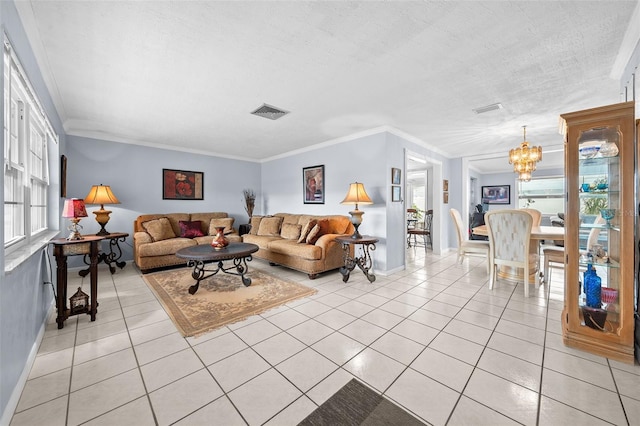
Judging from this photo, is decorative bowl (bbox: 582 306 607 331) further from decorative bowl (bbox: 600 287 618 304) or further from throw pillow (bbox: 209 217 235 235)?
throw pillow (bbox: 209 217 235 235)

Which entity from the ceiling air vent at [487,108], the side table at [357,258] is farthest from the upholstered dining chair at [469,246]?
the ceiling air vent at [487,108]

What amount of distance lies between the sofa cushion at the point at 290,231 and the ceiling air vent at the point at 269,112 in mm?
2098

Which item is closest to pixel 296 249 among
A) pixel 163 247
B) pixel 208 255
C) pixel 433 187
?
pixel 208 255

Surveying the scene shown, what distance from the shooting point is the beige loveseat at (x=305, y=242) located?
399 centimetres

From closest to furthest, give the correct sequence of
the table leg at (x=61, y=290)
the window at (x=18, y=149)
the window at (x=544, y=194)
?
the window at (x=18, y=149), the table leg at (x=61, y=290), the window at (x=544, y=194)

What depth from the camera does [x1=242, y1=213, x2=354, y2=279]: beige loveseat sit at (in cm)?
399

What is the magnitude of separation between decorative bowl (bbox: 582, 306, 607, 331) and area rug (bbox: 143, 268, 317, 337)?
2542 mm

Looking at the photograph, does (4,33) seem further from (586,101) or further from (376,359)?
(586,101)

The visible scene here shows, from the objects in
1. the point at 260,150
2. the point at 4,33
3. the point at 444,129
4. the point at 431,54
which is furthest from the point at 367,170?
the point at 4,33

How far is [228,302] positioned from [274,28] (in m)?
2.71

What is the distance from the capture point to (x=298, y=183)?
5.82m

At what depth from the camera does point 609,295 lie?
2.00 meters

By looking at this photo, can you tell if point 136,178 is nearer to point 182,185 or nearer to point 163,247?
point 182,185

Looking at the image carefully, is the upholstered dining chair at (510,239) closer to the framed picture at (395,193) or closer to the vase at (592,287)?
the vase at (592,287)
